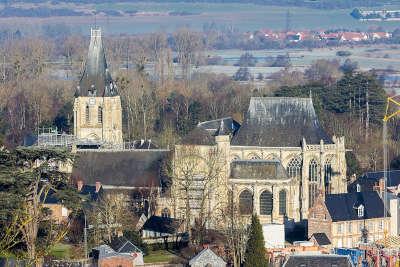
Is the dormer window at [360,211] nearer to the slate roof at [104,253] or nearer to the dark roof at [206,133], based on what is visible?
the dark roof at [206,133]

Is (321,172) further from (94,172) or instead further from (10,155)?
(10,155)

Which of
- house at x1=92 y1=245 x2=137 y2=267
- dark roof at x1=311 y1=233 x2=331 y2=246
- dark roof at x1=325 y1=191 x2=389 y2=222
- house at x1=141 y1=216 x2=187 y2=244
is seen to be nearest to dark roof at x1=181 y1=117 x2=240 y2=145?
house at x1=141 y1=216 x2=187 y2=244

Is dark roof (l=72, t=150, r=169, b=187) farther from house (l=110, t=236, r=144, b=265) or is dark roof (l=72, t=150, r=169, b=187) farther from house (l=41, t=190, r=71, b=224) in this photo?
house (l=110, t=236, r=144, b=265)

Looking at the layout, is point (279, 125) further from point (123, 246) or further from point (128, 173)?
point (123, 246)

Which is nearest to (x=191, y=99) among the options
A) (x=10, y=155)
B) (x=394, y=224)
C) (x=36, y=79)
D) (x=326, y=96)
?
(x=326, y=96)

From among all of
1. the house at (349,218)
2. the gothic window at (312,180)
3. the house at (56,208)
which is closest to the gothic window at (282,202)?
the gothic window at (312,180)
